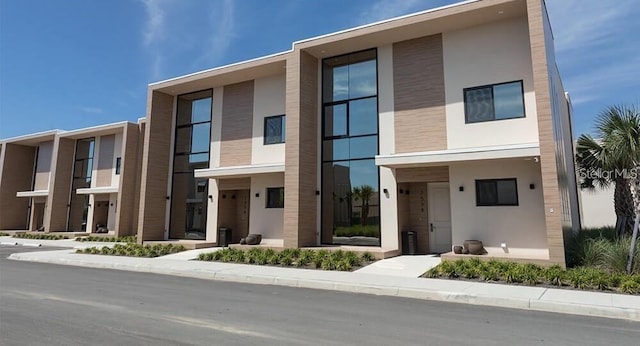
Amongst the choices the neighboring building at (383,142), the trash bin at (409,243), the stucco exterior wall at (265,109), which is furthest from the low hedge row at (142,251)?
the trash bin at (409,243)

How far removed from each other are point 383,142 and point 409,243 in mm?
4272

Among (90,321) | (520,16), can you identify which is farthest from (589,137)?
(90,321)

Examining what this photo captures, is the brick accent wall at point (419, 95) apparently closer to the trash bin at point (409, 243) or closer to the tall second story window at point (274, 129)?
the trash bin at point (409, 243)

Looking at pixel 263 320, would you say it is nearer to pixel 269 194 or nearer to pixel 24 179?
pixel 269 194

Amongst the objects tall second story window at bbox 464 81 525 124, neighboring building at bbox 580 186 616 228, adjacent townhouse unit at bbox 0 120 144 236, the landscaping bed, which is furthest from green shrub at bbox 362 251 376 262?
adjacent townhouse unit at bbox 0 120 144 236

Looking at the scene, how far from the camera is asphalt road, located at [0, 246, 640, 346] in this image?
585 centimetres

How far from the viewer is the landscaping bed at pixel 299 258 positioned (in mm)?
13273

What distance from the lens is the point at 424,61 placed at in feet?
52.7

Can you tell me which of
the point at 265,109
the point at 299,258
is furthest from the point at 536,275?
the point at 265,109

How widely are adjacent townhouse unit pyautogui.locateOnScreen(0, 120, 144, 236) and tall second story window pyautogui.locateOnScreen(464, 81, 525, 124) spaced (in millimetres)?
23304

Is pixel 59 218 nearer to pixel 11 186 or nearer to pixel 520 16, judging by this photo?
pixel 11 186

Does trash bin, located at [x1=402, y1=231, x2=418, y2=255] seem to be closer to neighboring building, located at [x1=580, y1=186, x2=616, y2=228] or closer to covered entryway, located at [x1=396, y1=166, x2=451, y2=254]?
covered entryway, located at [x1=396, y1=166, x2=451, y2=254]

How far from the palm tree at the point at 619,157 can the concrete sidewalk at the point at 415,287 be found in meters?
5.21

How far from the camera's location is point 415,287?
9664mm
